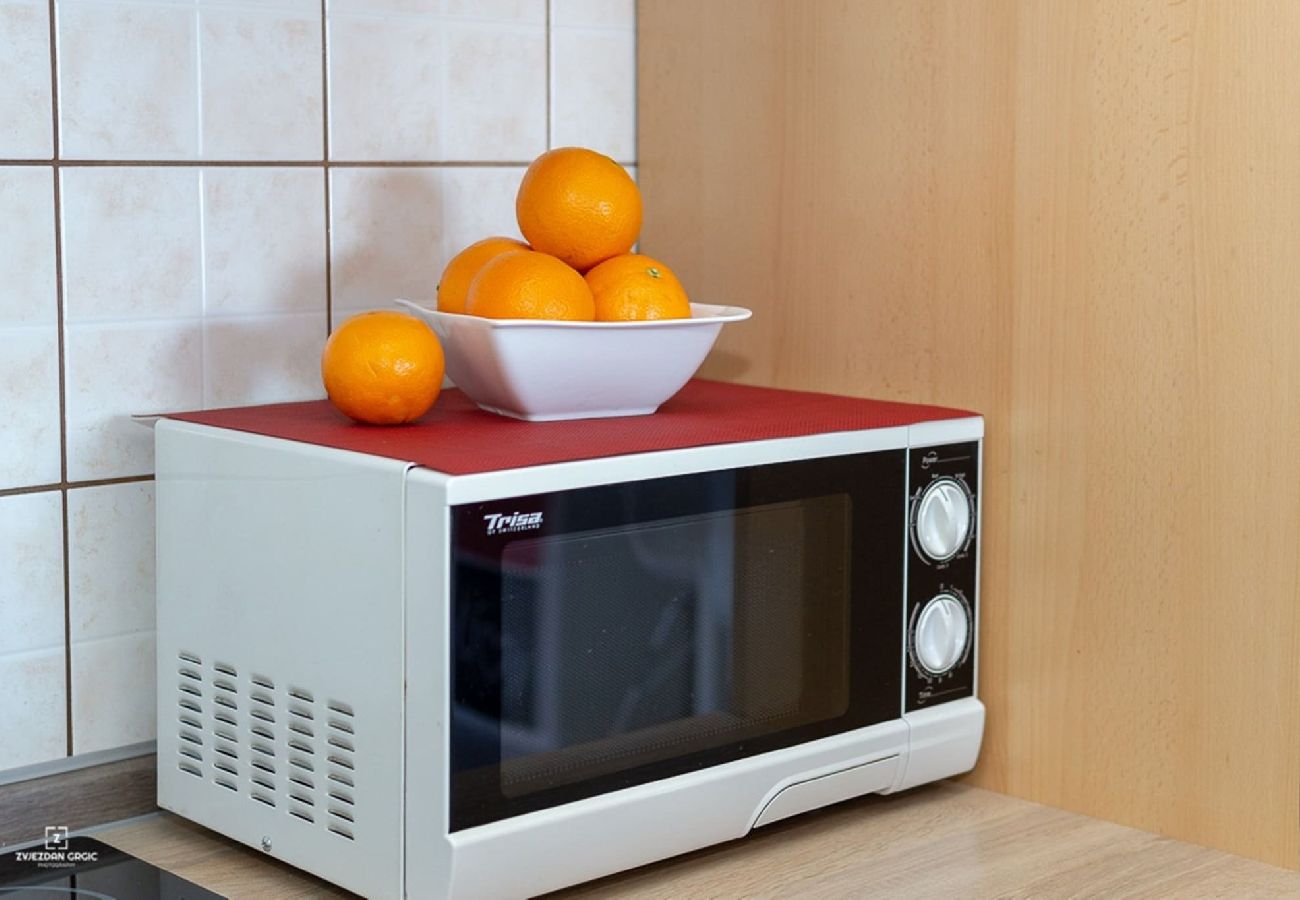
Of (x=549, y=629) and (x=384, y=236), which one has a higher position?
(x=384, y=236)

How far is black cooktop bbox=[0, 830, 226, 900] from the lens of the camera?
3.33 ft

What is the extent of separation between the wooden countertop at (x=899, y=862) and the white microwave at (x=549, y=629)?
26 millimetres

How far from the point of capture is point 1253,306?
3.49 feet

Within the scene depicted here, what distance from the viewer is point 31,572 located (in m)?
1.13

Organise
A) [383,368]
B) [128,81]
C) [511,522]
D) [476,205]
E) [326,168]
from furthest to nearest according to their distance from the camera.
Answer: [476,205]
[326,168]
[128,81]
[383,368]
[511,522]

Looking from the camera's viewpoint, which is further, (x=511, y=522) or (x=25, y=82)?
(x=25, y=82)

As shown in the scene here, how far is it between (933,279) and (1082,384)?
0.15 m

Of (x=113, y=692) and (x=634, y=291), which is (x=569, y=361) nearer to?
(x=634, y=291)

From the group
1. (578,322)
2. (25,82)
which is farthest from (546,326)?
(25,82)

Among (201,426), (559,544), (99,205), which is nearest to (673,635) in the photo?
(559,544)

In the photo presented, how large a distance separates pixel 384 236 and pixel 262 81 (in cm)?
16

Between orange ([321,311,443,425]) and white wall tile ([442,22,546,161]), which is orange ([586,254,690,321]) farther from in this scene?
white wall tile ([442,22,546,161])

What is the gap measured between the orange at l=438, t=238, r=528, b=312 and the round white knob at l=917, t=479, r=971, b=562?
0.35 metres

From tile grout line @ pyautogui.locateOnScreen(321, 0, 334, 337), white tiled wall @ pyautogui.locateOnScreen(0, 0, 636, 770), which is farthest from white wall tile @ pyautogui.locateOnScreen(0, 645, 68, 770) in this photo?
tile grout line @ pyautogui.locateOnScreen(321, 0, 334, 337)
